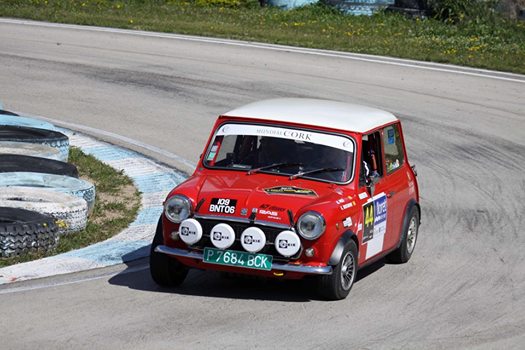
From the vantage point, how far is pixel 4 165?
10750 millimetres

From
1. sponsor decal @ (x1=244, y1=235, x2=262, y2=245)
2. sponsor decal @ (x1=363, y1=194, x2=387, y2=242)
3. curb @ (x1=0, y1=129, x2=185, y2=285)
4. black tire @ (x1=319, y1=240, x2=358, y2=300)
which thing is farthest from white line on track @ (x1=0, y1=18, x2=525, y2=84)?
sponsor decal @ (x1=244, y1=235, x2=262, y2=245)

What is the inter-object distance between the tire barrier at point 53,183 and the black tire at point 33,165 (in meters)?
0.18

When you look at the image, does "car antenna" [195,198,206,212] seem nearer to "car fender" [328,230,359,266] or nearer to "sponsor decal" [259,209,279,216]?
"sponsor decal" [259,209,279,216]

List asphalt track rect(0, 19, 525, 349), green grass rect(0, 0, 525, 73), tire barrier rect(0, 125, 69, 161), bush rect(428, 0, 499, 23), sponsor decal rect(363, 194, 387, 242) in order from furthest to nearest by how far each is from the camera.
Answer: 1. bush rect(428, 0, 499, 23)
2. green grass rect(0, 0, 525, 73)
3. tire barrier rect(0, 125, 69, 161)
4. sponsor decal rect(363, 194, 387, 242)
5. asphalt track rect(0, 19, 525, 349)

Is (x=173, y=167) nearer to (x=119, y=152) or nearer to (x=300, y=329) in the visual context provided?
(x=119, y=152)

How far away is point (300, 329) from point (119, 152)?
21.4 feet

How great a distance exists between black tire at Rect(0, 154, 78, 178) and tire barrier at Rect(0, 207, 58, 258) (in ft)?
4.25

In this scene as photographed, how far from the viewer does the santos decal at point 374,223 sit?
8695 millimetres

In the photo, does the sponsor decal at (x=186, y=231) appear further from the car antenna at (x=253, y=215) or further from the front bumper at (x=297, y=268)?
the car antenna at (x=253, y=215)

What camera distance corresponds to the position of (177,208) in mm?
8266

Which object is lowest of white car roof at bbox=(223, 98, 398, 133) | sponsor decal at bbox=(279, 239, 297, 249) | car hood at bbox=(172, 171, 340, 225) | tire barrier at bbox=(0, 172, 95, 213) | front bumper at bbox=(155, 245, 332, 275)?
tire barrier at bbox=(0, 172, 95, 213)

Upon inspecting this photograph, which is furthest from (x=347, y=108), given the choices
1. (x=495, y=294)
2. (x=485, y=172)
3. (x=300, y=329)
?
(x=485, y=172)

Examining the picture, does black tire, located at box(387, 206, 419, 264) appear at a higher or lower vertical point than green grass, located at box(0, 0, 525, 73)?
higher

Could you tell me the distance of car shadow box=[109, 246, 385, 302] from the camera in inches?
327
